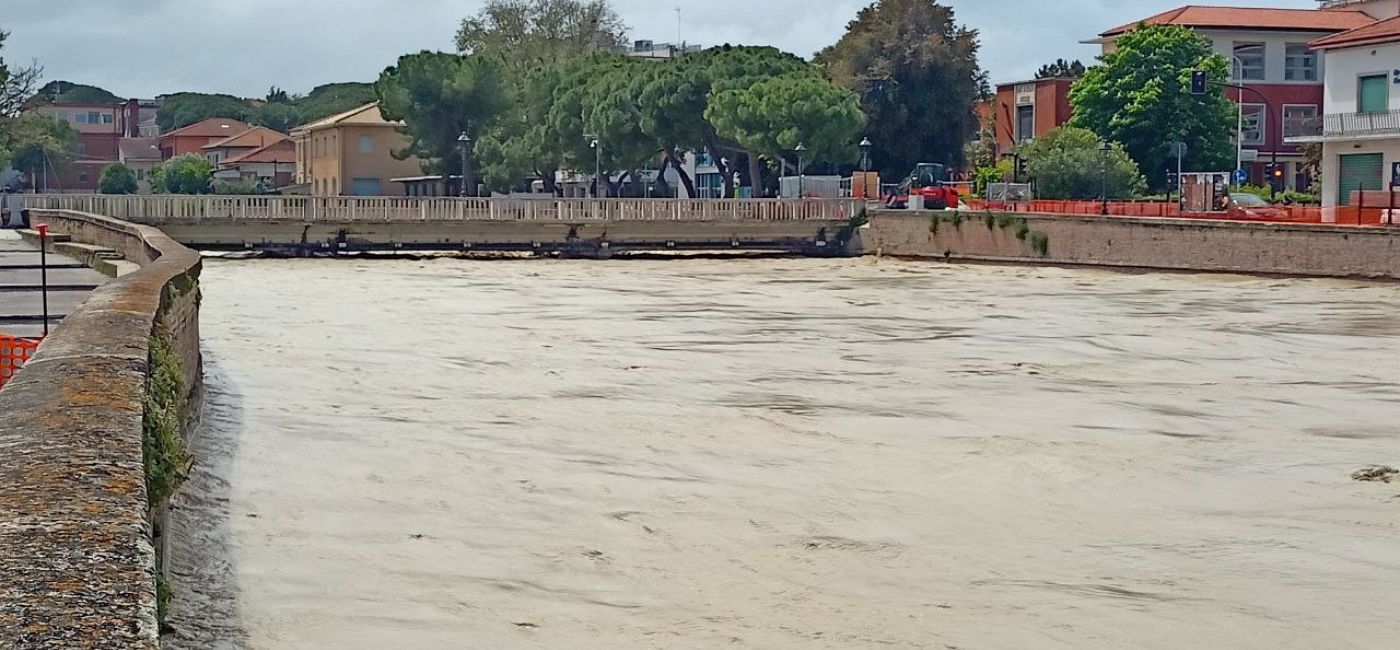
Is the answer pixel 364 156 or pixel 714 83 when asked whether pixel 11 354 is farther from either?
pixel 364 156

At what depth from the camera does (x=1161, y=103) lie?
240ft

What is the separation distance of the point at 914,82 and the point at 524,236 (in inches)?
998

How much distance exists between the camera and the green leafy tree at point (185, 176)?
135m

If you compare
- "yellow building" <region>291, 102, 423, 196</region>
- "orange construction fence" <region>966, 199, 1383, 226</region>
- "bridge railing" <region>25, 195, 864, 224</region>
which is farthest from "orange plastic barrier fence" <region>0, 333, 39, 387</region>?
"yellow building" <region>291, 102, 423, 196</region>

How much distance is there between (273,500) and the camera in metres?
12.9

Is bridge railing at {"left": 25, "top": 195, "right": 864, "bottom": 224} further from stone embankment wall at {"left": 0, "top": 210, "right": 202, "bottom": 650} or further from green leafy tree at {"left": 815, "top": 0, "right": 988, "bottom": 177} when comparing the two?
stone embankment wall at {"left": 0, "top": 210, "right": 202, "bottom": 650}

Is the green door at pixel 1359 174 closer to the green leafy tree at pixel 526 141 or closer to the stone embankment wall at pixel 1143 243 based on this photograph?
the stone embankment wall at pixel 1143 243

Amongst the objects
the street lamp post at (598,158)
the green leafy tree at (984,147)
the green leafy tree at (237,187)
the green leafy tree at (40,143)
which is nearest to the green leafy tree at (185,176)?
the green leafy tree at (237,187)

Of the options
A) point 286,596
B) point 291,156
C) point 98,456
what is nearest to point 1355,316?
point 286,596

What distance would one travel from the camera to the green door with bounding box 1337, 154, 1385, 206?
180 ft

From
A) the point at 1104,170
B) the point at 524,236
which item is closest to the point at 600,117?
the point at 524,236

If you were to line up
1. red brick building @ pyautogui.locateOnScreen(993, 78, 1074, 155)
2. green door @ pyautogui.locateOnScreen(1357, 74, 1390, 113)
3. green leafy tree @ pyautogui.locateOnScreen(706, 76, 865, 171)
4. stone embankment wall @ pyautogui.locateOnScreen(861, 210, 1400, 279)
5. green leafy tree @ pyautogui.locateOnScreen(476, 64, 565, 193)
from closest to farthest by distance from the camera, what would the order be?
stone embankment wall @ pyautogui.locateOnScreen(861, 210, 1400, 279) → green door @ pyautogui.locateOnScreen(1357, 74, 1390, 113) → green leafy tree @ pyautogui.locateOnScreen(706, 76, 865, 171) → green leafy tree @ pyautogui.locateOnScreen(476, 64, 565, 193) → red brick building @ pyautogui.locateOnScreen(993, 78, 1074, 155)

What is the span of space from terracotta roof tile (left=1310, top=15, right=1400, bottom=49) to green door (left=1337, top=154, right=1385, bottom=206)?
3302 mm

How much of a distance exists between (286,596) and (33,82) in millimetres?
90388
